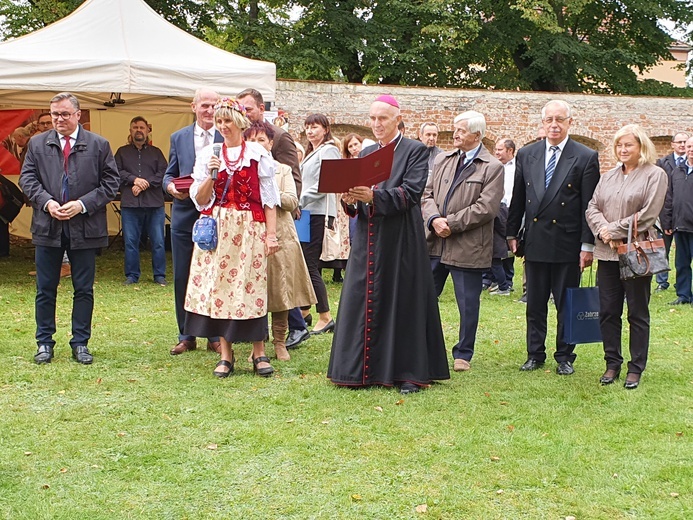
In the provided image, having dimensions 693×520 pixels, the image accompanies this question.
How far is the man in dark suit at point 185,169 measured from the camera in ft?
23.8

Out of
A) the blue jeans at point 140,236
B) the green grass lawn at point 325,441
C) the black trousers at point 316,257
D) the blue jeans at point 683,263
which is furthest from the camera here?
the blue jeans at point 140,236

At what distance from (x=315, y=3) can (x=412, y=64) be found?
3.25m

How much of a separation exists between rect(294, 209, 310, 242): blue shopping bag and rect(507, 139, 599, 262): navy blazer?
91.8 inches

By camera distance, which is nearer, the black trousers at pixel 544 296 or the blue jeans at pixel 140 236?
the black trousers at pixel 544 296

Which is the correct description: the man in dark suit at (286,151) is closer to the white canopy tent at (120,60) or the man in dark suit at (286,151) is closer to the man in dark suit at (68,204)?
the man in dark suit at (68,204)

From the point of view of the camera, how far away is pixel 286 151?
24.9 feet

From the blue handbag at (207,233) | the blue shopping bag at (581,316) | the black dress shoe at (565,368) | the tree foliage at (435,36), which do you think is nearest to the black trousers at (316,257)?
the blue handbag at (207,233)

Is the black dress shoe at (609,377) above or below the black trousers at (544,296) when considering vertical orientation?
below

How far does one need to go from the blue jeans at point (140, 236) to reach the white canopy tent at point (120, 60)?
1.70 m

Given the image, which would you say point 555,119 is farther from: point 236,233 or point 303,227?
point 303,227

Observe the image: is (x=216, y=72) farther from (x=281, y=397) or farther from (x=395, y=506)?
(x=395, y=506)

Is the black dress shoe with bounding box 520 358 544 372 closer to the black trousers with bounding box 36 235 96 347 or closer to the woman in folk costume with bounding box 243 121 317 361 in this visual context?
the woman in folk costume with bounding box 243 121 317 361

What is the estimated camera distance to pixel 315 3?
25688 mm

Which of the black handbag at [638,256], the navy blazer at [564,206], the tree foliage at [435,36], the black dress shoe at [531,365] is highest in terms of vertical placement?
the tree foliage at [435,36]
